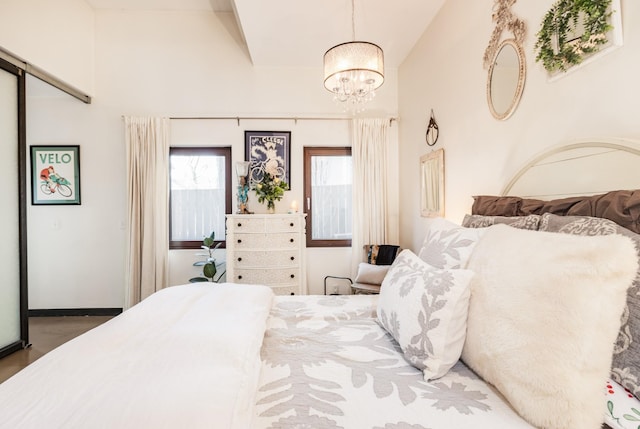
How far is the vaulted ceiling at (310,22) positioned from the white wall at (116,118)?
0.16m

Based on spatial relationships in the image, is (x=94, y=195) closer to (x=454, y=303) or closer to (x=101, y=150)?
(x=101, y=150)

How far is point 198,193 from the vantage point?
11.7 feet

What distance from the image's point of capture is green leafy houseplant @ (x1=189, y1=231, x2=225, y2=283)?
3145mm

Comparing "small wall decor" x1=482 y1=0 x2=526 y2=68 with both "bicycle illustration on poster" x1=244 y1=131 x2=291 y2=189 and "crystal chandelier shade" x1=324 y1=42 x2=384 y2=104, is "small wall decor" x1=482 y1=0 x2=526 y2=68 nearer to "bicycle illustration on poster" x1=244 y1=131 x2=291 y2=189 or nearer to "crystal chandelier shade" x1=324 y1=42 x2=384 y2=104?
"crystal chandelier shade" x1=324 y1=42 x2=384 y2=104

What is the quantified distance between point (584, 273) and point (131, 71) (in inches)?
169

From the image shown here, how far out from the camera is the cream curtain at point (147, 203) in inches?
131

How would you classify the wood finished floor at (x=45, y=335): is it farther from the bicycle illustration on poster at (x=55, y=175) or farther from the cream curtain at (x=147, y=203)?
the bicycle illustration on poster at (x=55, y=175)

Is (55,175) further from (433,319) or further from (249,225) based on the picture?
(433,319)

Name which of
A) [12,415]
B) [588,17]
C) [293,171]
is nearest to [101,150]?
[293,171]

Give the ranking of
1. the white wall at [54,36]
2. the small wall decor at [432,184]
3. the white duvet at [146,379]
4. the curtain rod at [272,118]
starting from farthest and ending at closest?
the curtain rod at [272,118] < the small wall decor at [432,184] < the white wall at [54,36] < the white duvet at [146,379]

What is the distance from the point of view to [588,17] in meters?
1.17

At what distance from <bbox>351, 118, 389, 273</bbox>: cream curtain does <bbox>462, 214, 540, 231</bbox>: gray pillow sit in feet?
6.07

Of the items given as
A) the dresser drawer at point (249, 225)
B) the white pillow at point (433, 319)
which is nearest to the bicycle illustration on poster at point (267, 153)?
the dresser drawer at point (249, 225)

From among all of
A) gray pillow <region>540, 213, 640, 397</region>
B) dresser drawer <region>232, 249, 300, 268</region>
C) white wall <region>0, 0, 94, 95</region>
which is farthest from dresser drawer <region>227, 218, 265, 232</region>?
gray pillow <region>540, 213, 640, 397</region>
